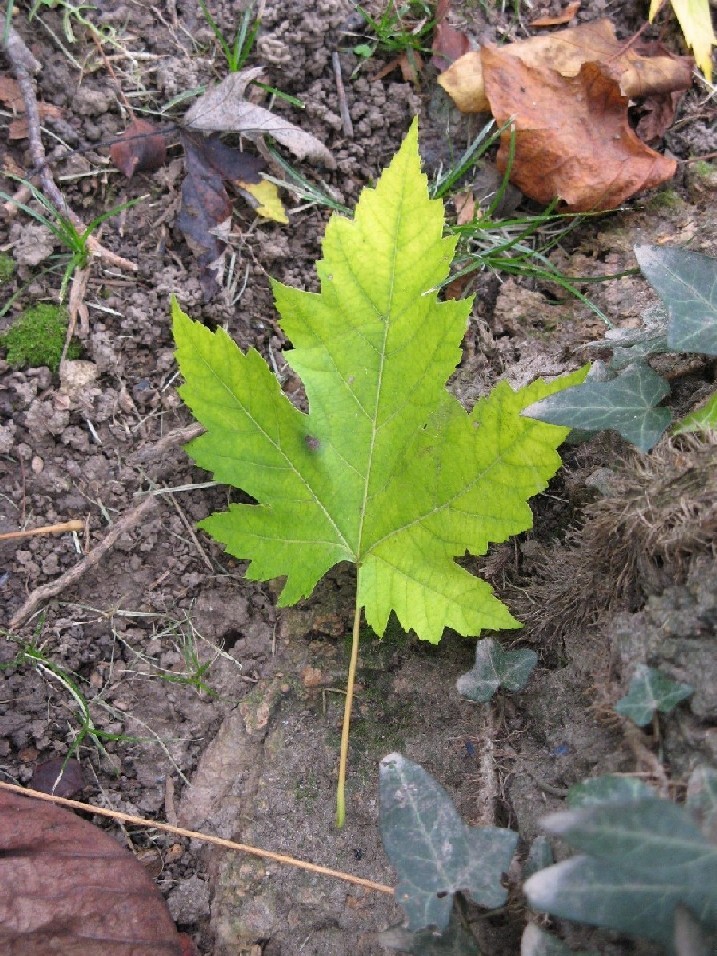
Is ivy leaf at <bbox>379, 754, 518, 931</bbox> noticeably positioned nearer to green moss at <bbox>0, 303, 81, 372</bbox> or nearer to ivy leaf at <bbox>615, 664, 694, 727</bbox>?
ivy leaf at <bbox>615, 664, 694, 727</bbox>

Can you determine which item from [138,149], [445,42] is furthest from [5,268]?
[445,42]

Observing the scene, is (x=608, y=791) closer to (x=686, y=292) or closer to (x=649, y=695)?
(x=649, y=695)

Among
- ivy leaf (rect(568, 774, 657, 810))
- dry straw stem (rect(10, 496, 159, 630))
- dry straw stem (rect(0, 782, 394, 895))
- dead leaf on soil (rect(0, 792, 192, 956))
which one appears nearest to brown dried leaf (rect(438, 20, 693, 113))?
dry straw stem (rect(10, 496, 159, 630))

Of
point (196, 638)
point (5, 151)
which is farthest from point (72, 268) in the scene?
point (196, 638)

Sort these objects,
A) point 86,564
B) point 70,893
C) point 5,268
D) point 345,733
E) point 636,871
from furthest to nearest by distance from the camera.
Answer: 1. point 5,268
2. point 86,564
3. point 345,733
4. point 70,893
5. point 636,871

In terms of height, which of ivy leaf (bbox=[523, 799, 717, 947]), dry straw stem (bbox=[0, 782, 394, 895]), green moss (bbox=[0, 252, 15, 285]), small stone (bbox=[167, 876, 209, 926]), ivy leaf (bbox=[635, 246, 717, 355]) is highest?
green moss (bbox=[0, 252, 15, 285])

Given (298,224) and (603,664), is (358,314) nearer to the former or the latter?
(298,224)

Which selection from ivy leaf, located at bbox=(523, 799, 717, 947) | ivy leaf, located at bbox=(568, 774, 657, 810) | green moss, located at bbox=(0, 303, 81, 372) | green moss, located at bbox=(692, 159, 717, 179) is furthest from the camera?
green moss, located at bbox=(692, 159, 717, 179)
